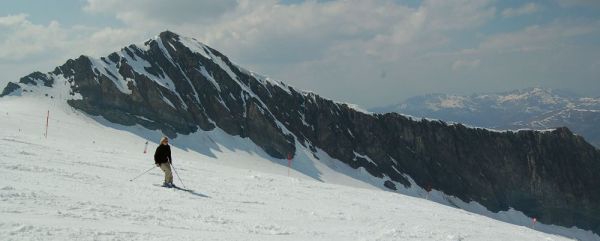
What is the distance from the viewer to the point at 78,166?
74.2ft

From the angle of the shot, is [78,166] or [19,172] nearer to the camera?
[19,172]

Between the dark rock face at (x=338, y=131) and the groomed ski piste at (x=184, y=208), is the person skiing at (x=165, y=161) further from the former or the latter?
the dark rock face at (x=338, y=131)

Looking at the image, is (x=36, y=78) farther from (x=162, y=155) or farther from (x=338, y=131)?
(x=162, y=155)

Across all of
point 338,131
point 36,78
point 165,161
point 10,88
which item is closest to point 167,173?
point 165,161

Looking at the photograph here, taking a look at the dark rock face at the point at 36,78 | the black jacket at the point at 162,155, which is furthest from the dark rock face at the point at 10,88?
the black jacket at the point at 162,155

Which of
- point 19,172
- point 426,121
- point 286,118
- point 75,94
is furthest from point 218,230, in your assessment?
point 426,121

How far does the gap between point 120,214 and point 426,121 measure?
133 meters

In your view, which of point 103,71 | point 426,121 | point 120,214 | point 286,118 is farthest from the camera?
point 426,121

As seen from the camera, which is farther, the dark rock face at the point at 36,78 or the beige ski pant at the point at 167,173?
the dark rock face at the point at 36,78

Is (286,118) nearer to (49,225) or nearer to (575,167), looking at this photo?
(575,167)

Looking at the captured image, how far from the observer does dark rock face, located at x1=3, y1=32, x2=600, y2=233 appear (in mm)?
102625

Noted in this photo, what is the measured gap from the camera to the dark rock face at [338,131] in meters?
103

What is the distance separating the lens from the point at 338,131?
128625 millimetres

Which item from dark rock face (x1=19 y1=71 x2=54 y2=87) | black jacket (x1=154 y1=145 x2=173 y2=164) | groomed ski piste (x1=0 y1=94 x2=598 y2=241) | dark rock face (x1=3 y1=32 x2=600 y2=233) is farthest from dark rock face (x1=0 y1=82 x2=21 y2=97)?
black jacket (x1=154 y1=145 x2=173 y2=164)
